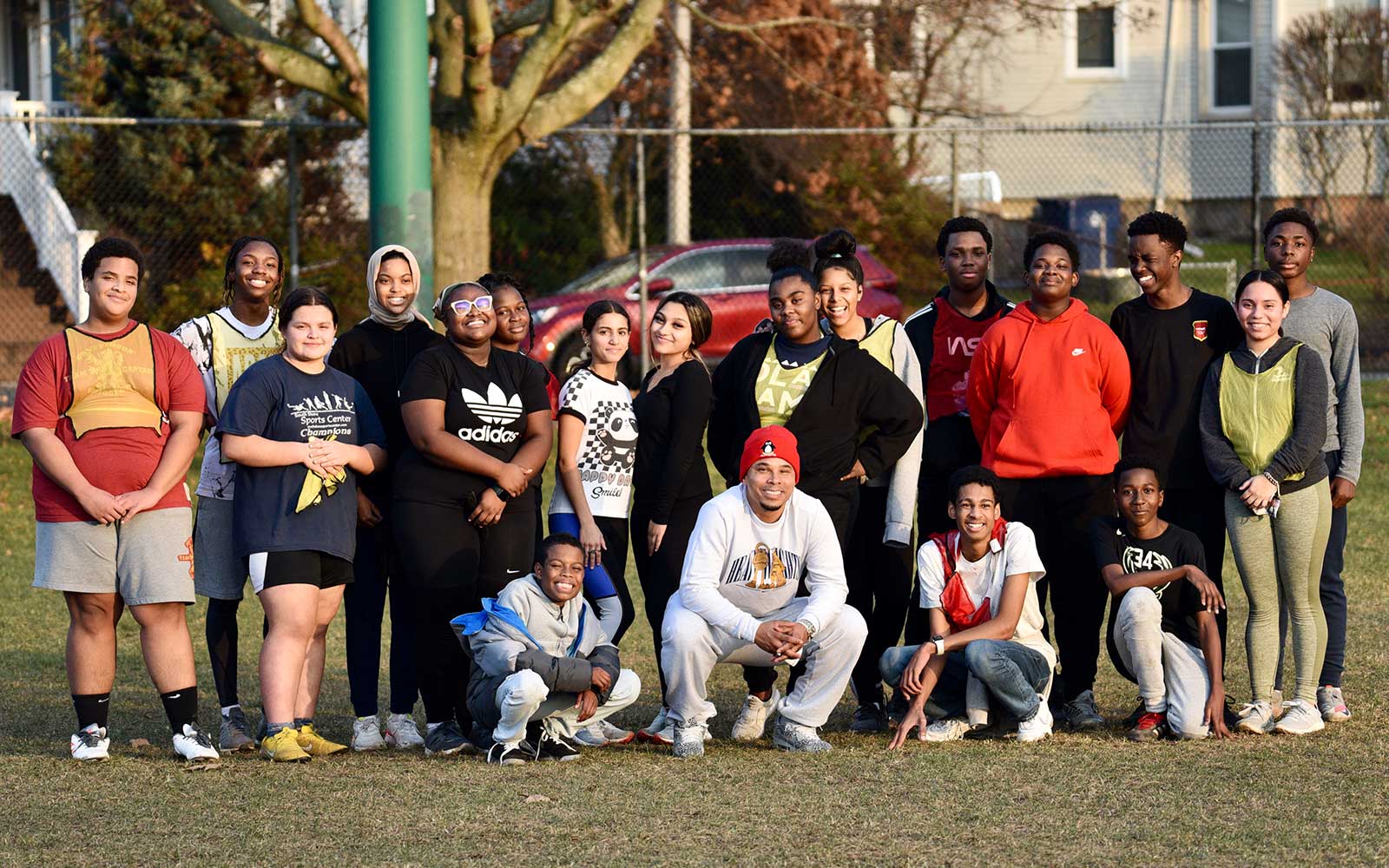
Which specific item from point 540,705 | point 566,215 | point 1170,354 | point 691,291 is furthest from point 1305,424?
point 566,215

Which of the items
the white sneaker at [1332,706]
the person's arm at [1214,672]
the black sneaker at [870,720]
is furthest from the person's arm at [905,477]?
the white sneaker at [1332,706]

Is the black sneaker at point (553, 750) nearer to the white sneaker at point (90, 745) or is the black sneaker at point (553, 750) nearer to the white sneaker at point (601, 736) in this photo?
the white sneaker at point (601, 736)

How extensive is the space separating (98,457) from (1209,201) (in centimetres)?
2495

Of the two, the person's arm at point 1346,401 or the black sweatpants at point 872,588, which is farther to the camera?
the black sweatpants at point 872,588

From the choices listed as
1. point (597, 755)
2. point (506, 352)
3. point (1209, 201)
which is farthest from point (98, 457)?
point (1209, 201)

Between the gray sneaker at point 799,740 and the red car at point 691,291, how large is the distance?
8.77 metres

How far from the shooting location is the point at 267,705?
20.0 feet

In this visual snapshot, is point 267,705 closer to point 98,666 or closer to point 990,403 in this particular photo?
point 98,666

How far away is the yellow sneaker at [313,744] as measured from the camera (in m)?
6.18

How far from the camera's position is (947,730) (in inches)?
251

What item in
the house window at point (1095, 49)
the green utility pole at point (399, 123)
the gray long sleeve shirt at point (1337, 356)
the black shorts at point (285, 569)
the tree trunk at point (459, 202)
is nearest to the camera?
the black shorts at point (285, 569)

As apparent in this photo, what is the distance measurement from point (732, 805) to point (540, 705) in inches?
36.6

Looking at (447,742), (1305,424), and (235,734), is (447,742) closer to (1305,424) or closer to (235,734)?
(235,734)

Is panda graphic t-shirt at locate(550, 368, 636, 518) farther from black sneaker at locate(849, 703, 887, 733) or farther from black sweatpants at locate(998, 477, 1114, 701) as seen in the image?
black sweatpants at locate(998, 477, 1114, 701)
